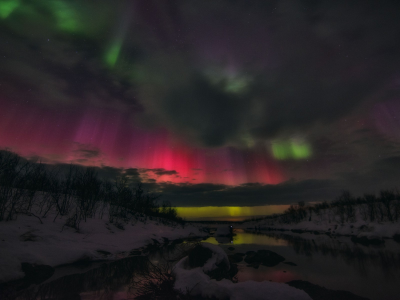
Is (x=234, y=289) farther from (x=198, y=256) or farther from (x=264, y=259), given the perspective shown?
(x=264, y=259)

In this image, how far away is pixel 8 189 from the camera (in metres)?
14.1

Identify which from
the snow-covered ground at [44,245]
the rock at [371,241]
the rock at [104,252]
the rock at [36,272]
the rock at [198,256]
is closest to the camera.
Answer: the rock at [36,272]

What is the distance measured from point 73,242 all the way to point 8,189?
20.4 ft

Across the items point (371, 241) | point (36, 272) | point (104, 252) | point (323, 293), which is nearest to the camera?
point (323, 293)

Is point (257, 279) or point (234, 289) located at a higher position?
point (234, 289)

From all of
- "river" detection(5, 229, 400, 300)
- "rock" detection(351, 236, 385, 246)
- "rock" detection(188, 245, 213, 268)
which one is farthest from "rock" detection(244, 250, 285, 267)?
"rock" detection(351, 236, 385, 246)

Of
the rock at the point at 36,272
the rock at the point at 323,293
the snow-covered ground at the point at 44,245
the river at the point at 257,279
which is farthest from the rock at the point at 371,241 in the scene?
the rock at the point at 36,272

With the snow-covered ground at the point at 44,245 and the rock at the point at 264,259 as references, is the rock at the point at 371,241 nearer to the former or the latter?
the rock at the point at 264,259

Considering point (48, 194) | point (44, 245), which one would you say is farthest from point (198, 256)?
point (48, 194)

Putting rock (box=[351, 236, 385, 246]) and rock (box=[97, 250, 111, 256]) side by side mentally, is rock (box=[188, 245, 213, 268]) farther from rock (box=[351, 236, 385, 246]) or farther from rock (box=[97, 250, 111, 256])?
rock (box=[351, 236, 385, 246])

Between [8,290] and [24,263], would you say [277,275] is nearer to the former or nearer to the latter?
[8,290]

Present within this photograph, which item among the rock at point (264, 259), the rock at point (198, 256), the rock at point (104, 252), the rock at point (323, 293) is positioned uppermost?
the rock at point (198, 256)

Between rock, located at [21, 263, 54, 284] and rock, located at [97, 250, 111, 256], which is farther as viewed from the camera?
rock, located at [97, 250, 111, 256]

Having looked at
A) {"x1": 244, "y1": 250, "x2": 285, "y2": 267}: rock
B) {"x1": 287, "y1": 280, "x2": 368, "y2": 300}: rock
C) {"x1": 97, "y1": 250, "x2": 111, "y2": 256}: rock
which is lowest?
{"x1": 97, "y1": 250, "x2": 111, "y2": 256}: rock
